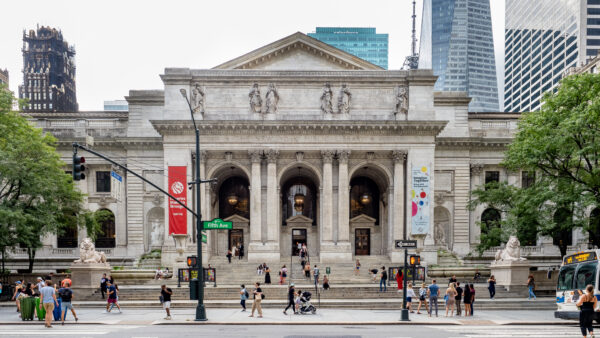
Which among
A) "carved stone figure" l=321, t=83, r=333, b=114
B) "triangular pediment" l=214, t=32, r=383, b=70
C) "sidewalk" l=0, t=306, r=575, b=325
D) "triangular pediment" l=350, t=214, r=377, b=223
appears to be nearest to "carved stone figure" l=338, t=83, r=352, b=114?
"carved stone figure" l=321, t=83, r=333, b=114

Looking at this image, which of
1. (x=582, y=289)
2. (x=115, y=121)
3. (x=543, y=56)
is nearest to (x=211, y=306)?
(x=582, y=289)

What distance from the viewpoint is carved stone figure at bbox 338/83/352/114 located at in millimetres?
44688

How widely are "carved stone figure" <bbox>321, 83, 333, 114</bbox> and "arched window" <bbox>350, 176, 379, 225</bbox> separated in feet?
32.4

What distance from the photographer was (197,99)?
1761 inches

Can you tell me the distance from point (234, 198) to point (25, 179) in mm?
20710

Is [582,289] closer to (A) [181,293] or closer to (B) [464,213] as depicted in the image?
(A) [181,293]

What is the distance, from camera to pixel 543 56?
13525 cm

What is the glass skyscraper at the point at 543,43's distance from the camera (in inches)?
4466

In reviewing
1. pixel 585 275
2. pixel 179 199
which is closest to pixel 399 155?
pixel 179 199

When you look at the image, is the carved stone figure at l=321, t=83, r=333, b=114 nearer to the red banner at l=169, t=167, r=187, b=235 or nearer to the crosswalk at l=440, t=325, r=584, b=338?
the red banner at l=169, t=167, r=187, b=235

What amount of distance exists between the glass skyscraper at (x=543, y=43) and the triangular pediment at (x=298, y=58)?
86383 mm

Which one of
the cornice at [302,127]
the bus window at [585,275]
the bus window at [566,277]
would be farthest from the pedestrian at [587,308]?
the cornice at [302,127]

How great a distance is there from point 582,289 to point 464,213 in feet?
101

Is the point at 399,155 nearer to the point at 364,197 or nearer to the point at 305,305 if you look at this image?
the point at 364,197
